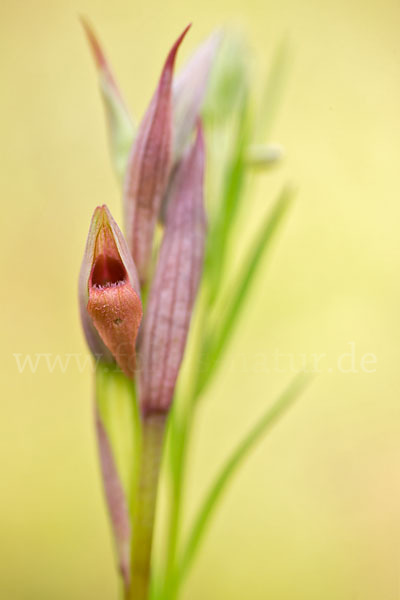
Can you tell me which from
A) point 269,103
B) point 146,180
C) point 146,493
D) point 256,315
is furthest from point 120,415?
point 256,315

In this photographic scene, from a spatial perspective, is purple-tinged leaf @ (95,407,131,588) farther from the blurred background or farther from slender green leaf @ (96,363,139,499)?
the blurred background

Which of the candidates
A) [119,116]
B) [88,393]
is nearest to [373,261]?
[88,393]

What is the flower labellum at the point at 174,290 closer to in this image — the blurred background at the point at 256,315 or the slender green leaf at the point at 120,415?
the slender green leaf at the point at 120,415

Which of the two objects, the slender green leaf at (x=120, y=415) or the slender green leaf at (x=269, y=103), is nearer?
the slender green leaf at (x=120, y=415)

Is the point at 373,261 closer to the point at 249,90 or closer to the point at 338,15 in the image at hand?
the point at 338,15

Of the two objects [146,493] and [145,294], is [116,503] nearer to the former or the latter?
[146,493]

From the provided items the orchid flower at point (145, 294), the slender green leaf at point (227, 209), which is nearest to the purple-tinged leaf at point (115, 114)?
the orchid flower at point (145, 294)

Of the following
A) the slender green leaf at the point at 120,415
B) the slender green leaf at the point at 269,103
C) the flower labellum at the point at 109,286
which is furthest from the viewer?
the slender green leaf at the point at 269,103
